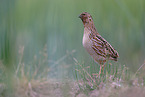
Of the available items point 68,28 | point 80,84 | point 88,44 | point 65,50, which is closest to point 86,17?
point 88,44

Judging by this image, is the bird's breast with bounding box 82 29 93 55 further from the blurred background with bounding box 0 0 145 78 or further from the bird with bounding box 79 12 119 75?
the blurred background with bounding box 0 0 145 78

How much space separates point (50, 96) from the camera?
2.69m

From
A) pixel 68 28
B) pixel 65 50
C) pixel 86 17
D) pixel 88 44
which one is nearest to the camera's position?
pixel 88 44

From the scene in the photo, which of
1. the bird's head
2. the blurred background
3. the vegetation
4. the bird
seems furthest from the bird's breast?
the blurred background

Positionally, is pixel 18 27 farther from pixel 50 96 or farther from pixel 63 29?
pixel 50 96

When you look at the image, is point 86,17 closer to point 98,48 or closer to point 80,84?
point 98,48

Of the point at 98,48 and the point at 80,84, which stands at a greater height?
the point at 98,48

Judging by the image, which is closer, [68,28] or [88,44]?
[88,44]

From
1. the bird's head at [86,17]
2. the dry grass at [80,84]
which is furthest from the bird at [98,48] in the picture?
the dry grass at [80,84]

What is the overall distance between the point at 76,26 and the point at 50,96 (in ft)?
10.3

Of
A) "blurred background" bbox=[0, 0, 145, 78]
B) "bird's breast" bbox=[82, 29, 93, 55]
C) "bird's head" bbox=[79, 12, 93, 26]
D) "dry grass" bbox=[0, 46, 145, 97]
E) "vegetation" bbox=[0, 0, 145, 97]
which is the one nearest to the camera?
"dry grass" bbox=[0, 46, 145, 97]

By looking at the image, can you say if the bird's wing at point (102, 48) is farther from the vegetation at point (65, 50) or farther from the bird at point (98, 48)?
the vegetation at point (65, 50)

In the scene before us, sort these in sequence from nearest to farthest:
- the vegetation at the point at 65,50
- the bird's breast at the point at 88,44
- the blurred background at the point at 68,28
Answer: the vegetation at the point at 65,50, the bird's breast at the point at 88,44, the blurred background at the point at 68,28

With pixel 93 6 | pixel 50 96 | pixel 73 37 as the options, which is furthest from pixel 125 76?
pixel 93 6
